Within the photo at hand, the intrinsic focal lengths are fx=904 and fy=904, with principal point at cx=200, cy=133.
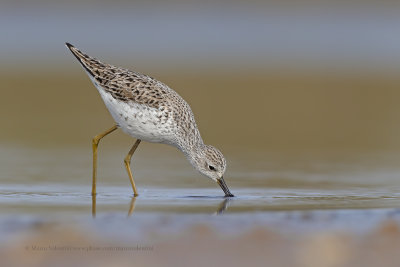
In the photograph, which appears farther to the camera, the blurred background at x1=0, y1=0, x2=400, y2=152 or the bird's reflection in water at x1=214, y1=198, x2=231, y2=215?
the blurred background at x1=0, y1=0, x2=400, y2=152

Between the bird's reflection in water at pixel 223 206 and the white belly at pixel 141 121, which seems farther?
the white belly at pixel 141 121

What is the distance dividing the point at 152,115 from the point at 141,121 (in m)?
0.18

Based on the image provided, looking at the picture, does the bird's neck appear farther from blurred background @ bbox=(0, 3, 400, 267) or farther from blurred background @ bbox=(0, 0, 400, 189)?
blurred background @ bbox=(0, 0, 400, 189)

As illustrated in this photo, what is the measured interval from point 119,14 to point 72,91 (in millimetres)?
16468

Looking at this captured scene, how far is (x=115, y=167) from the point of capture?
14.5m

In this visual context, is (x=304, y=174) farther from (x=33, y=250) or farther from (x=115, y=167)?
(x=33, y=250)

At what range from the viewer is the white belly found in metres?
11.8

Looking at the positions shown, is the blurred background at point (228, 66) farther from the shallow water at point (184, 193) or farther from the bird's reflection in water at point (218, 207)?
the bird's reflection in water at point (218, 207)

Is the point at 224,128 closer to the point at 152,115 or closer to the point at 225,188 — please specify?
the point at 225,188

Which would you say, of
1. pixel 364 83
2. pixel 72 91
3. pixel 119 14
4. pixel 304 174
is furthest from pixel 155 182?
pixel 119 14

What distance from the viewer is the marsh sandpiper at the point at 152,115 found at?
11.8m

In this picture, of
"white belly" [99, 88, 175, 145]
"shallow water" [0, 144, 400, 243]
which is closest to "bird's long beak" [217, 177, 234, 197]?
"shallow water" [0, 144, 400, 243]

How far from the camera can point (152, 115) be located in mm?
11812

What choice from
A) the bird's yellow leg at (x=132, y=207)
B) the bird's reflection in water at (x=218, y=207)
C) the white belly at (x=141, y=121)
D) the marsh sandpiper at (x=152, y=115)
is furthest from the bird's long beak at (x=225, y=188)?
the bird's yellow leg at (x=132, y=207)
